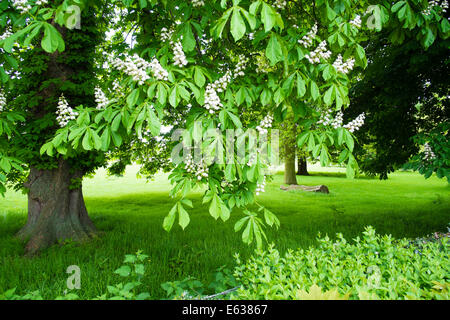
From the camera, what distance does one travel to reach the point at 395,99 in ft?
16.0

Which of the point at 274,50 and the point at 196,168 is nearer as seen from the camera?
the point at 274,50

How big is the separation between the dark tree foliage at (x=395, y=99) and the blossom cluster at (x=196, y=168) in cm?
368

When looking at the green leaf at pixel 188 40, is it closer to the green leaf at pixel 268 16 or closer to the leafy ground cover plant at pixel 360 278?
the green leaf at pixel 268 16

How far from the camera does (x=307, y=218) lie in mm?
6867

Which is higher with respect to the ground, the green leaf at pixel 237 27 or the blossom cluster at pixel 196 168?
the green leaf at pixel 237 27

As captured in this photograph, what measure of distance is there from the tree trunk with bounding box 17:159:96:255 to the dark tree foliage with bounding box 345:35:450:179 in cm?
541

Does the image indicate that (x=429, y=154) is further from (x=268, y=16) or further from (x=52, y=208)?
(x=52, y=208)

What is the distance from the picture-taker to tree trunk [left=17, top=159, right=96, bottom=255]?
4695 millimetres

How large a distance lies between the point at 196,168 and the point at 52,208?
4000 mm

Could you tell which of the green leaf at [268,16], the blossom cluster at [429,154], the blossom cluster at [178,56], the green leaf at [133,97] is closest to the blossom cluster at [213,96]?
the blossom cluster at [178,56]

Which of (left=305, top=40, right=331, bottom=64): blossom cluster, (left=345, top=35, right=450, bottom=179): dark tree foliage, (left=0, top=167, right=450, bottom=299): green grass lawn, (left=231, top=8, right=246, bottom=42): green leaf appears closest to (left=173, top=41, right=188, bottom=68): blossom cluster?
(left=231, top=8, right=246, bottom=42): green leaf

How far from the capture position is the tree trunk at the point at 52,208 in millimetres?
4695

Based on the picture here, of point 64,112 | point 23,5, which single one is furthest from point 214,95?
point 23,5
